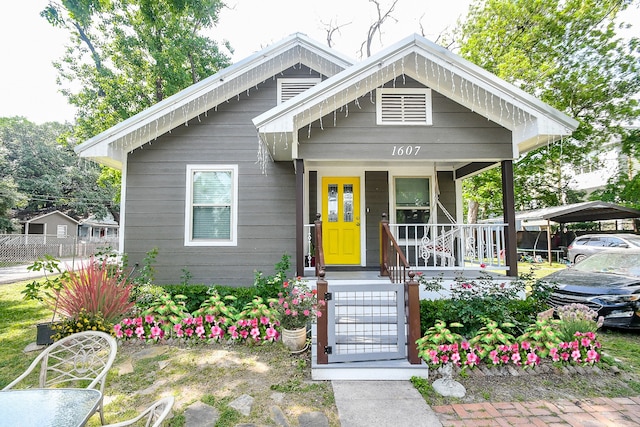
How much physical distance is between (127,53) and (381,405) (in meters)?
13.1

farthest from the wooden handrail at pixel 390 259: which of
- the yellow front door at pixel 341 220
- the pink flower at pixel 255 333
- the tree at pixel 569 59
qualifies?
the tree at pixel 569 59

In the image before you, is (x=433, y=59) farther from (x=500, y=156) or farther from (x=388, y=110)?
(x=500, y=156)

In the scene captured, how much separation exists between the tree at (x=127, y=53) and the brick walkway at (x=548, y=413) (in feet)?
38.5

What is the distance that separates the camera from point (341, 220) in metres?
6.95

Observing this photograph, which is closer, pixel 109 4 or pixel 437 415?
pixel 437 415

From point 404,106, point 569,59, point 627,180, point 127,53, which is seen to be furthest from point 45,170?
point 627,180

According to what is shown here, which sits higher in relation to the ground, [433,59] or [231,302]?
[433,59]

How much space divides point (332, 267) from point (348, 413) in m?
3.91

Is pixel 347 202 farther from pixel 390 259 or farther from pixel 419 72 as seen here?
pixel 419 72

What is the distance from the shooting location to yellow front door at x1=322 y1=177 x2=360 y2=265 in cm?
685

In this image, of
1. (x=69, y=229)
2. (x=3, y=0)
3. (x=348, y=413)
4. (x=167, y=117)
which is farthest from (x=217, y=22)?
(x=69, y=229)

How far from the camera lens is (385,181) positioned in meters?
6.99

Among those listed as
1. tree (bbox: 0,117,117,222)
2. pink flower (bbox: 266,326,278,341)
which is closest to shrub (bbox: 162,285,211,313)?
pink flower (bbox: 266,326,278,341)

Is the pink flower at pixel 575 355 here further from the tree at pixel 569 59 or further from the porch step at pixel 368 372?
the tree at pixel 569 59
